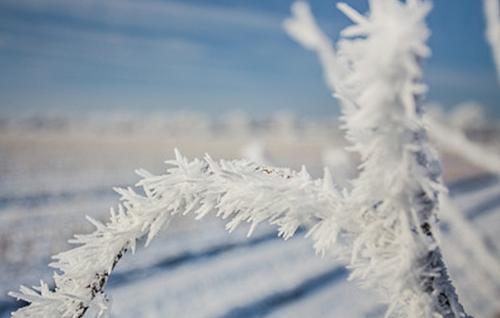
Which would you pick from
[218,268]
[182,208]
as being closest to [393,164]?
[182,208]

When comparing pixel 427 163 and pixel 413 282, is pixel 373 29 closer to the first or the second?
pixel 427 163

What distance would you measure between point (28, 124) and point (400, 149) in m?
68.1

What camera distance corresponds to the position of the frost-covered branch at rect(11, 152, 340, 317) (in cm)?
69

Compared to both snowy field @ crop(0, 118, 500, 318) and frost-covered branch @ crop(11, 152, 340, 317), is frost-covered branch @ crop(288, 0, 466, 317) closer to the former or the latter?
frost-covered branch @ crop(11, 152, 340, 317)

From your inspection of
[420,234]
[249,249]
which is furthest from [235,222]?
[249,249]

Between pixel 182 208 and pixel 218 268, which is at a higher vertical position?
pixel 218 268

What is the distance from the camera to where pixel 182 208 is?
75 cm

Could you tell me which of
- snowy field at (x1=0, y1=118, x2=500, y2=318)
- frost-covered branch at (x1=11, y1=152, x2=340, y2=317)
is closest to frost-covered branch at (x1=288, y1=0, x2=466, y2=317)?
frost-covered branch at (x1=11, y1=152, x2=340, y2=317)

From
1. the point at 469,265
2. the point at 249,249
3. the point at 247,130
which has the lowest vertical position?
the point at 469,265

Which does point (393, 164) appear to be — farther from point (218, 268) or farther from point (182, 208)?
point (218, 268)

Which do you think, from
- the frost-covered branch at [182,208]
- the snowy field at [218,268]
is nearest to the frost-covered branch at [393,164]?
the frost-covered branch at [182,208]

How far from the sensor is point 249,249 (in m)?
7.56

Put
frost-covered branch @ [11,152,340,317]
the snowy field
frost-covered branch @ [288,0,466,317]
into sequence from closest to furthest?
frost-covered branch @ [288,0,466,317] → frost-covered branch @ [11,152,340,317] → the snowy field

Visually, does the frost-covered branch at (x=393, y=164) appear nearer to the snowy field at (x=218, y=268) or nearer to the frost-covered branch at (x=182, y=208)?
the frost-covered branch at (x=182, y=208)
